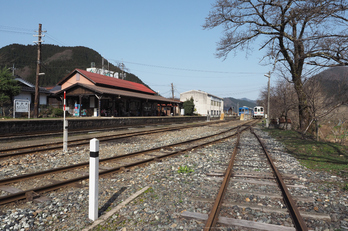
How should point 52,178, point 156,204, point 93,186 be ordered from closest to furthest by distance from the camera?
1. point 93,186
2. point 156,204
3. point 52,178

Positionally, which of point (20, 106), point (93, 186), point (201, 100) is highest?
point (201, 100)

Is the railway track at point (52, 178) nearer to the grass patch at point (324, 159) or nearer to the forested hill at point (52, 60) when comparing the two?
the grass patch at point (324, 159)

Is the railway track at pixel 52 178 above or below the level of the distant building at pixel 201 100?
below

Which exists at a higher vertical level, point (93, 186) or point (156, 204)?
point (93, 186)

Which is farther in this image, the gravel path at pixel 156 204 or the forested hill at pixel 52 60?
the forested hill at pixel 52 60

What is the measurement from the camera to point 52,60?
115375mm

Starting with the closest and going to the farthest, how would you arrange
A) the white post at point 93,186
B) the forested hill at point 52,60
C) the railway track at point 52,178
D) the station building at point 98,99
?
the white post at point 93,186 < the railway track at point 52,178 < the station building at point 98,99 < the forested hill at point 52,60

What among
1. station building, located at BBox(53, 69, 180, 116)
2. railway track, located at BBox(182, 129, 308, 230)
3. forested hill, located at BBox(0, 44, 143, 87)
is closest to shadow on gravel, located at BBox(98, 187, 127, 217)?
railway track, located at BBox(182, 129, 308, 230)

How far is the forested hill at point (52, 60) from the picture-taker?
A: 341 feet

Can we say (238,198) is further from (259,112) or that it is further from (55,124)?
(259,112)

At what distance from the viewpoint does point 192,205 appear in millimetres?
3887

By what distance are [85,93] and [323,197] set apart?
2806 centimetres

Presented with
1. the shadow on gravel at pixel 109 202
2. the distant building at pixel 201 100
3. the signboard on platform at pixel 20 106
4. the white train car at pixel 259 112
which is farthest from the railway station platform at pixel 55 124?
the distant building at pixel 201 100

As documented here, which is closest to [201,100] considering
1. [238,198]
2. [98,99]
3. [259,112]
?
[259,112]
